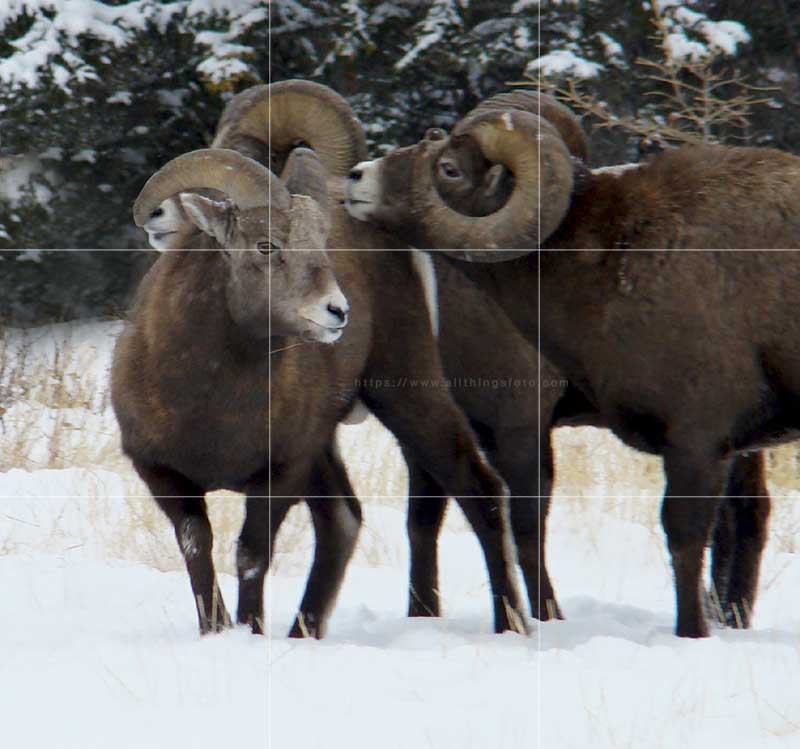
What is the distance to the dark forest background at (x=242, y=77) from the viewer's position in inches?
576

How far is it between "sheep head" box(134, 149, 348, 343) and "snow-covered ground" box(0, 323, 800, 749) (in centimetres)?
138

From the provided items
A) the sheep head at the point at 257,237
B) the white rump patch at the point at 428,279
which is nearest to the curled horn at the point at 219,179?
the sheep head at the point at 257,237

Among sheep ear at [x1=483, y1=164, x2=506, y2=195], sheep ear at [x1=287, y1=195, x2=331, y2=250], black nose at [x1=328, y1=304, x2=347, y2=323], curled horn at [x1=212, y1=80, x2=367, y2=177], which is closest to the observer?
black nose at [x1=328, y1=304, x2=347, y2=323]

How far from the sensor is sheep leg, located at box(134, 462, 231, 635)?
6.07 metres

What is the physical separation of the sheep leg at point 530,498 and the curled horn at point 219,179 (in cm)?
186

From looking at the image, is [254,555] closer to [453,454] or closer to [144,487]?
[453,454]

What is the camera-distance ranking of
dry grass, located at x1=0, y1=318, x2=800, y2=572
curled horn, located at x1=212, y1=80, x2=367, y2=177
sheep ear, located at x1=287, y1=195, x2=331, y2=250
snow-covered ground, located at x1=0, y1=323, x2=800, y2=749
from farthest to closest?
1. dry grass, located at x1=0, y1=318, x2=800, y2=572
2. curled horn, located at x1=212, y1=80, x2=367, y2=177
3. sheep ear, located at x1=287, y1=195, x2=331, y2=250
4. snow-covered ground, located at x1=0, y1=323, x2=800, y2=749

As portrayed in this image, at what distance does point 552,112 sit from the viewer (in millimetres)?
7020

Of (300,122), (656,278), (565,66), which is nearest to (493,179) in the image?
(656,278)

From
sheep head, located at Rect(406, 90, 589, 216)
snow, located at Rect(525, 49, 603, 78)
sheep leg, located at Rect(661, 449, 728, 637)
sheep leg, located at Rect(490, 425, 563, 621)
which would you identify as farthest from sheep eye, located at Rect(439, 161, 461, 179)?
snow, located at Rect(525, 49, 603, 78)

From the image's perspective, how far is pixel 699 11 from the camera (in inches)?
617

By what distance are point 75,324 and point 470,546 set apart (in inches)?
336

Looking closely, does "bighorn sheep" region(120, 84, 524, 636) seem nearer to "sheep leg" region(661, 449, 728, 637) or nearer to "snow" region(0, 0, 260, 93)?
"sheep leg" region(661, 449, 728, 637)

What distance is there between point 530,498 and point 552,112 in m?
1.92
